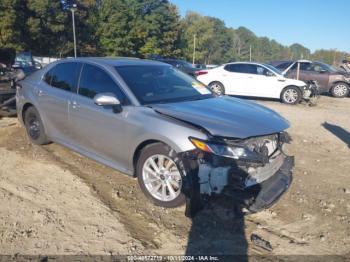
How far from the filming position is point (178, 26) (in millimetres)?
64375

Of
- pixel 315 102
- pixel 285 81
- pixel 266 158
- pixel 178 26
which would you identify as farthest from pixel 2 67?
pixel 178 26

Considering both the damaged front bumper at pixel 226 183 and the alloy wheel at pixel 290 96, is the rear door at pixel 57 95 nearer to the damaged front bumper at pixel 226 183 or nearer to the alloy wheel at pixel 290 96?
the damaged front bumper at pixel 226 183

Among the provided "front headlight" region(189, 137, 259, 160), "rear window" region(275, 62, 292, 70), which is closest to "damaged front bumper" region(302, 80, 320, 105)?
"rear window" region(275, 62, 292, 70)

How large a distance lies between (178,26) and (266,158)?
207 ft

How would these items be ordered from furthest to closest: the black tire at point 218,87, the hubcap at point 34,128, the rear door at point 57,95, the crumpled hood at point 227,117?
the black tire at point 218,87 < the hubcap at point 34,128 < the rear door at point 57,95 < the crumpled hood at point 227,117

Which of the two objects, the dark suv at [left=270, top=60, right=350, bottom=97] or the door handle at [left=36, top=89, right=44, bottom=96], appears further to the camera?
the dark suv at [left=270, top=60, right=350, bottom=97]

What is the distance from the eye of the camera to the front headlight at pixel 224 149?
3.86m

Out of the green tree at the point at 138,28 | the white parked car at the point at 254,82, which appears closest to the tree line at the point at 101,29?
the green tree at the point at 138,28

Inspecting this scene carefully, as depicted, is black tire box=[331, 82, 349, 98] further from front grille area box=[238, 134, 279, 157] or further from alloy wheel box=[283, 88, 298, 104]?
front grille area box=[238, 134, 279, 157]

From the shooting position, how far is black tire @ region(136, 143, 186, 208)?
4.15m

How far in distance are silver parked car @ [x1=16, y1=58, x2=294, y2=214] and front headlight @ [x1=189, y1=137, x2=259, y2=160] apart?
10mm

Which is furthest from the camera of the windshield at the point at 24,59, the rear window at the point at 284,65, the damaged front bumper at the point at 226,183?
the rear window at the point at 284,65

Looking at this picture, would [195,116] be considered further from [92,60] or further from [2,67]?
[2,67]

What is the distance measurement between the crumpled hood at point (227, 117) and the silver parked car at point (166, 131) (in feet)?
0.04
